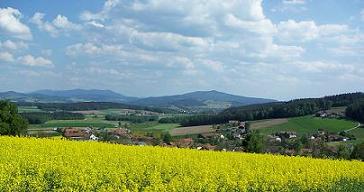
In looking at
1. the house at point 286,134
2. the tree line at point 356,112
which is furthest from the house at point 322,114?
the house at point 286,134

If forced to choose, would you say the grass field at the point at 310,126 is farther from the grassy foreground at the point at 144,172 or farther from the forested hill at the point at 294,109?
the grassy foreground at the point at 144,172

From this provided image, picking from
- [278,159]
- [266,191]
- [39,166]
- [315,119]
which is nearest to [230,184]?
[266,191]

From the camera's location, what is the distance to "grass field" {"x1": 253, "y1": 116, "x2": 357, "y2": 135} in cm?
7869

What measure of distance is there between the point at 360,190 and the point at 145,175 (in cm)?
703

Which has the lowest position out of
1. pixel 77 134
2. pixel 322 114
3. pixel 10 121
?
pixel 77 134

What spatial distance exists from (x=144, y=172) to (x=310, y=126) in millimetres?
69231

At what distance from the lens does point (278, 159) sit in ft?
81.5

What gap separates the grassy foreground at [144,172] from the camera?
43.0 feet

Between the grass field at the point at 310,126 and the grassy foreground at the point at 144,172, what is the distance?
55.4 meters

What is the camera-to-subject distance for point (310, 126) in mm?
83188

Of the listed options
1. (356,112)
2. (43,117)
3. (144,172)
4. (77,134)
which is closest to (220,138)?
(77,134)

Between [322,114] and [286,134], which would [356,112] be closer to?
[322,114]

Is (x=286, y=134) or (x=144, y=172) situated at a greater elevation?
(x=144, y=172)

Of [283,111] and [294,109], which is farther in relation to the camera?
[283,111]
